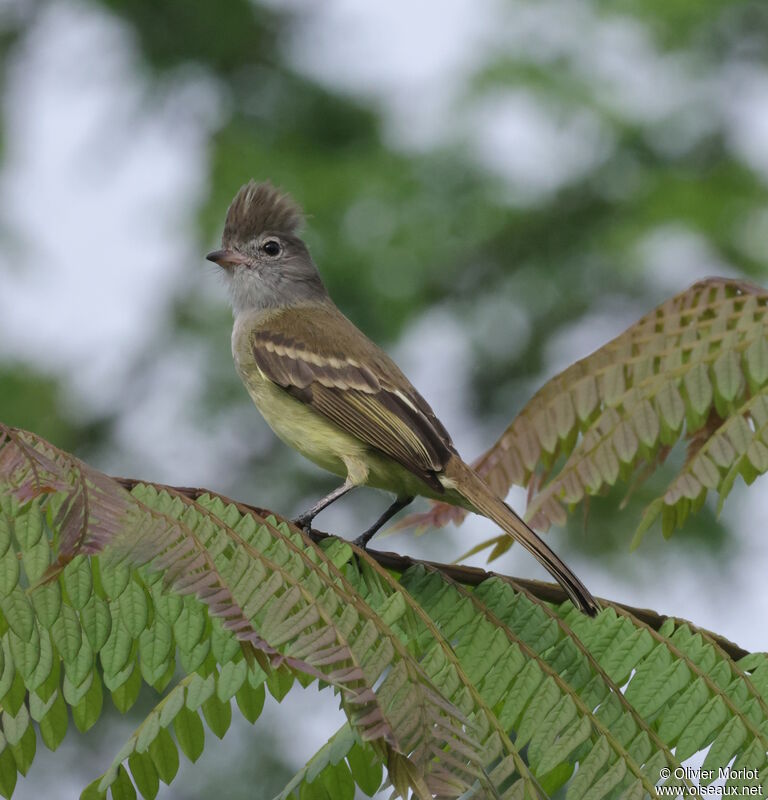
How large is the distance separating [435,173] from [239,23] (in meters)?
2.69

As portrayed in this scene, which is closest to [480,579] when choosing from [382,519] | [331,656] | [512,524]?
[512,524]

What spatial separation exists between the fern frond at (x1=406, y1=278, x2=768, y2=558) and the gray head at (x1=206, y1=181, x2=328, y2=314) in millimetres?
2268

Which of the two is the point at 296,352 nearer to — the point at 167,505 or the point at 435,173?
the point at 167,505

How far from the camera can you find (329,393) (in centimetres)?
474

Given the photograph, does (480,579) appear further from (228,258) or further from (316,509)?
(228,258)

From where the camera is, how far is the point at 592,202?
31.7 feet

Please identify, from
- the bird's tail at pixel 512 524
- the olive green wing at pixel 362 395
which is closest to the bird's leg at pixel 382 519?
the olive green wing at pixel 362 395

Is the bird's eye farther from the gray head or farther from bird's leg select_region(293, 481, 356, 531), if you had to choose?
bird's leg select_region(293, 481, 356, 531)

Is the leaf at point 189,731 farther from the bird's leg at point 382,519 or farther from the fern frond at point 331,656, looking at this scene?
the bird's leg at point 382,519

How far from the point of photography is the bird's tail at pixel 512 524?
3115mm

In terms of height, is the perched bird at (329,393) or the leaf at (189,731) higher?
the perched bird at (329,393)

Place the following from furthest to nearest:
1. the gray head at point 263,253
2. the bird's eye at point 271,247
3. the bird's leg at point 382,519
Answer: the bird's eye at point 271,247 < the gray head at point 263,253 < the bird's leg at point 382,519

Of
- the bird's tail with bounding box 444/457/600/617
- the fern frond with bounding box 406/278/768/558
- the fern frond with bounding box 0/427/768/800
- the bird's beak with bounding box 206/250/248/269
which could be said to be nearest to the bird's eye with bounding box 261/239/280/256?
the bird's beak with bounding box 206/250/248/269

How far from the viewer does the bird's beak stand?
5.87 m
